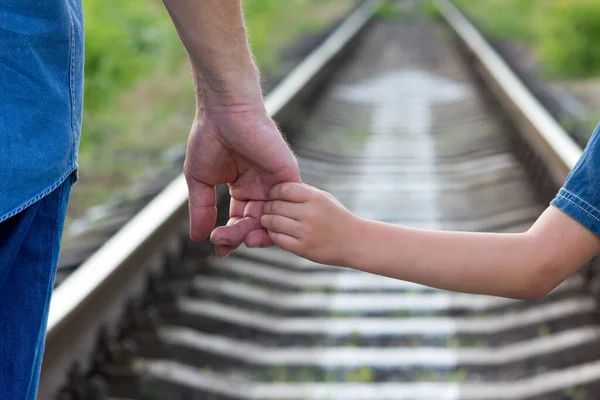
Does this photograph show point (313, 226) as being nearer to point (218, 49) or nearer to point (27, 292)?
point (218, 49)

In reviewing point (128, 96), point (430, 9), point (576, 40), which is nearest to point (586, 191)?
point (128, 96)

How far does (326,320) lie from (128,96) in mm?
4485

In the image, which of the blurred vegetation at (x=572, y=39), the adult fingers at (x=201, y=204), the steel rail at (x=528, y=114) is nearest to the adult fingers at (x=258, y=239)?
the adult fingers at (x=201, y=204)

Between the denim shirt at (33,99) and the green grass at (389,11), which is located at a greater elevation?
the denim shirt at (33,99)

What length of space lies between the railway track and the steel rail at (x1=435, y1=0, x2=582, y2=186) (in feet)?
Result: 0.09

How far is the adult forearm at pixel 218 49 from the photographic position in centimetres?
160

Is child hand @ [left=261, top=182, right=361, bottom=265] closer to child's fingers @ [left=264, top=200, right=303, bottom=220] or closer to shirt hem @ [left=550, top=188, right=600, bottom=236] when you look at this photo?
child's fingers @ [left=264, top=200, right=303, bottom=220]

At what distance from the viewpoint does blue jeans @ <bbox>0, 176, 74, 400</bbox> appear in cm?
144

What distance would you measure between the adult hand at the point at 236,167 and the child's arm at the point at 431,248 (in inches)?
2.9

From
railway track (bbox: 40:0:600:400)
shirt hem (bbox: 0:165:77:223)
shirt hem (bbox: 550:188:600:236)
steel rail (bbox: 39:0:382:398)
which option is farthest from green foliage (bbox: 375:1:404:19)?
shirt hem (bbox: 0:165:77:223)

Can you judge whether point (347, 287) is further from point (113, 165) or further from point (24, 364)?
point (24, 364)

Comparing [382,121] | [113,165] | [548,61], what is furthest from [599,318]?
[548,61]

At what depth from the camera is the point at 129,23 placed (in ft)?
26.9

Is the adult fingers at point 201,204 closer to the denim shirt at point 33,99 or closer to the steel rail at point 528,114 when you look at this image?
the denim shirt at point 33,99
